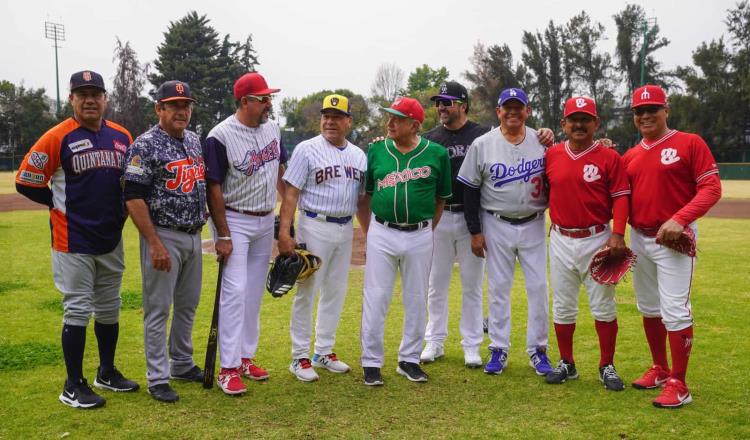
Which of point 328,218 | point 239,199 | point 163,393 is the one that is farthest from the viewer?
point 328,218

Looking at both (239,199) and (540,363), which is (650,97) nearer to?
(540,363)

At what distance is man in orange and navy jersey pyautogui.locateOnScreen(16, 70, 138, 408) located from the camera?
13.8ft

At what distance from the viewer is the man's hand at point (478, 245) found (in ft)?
16.6

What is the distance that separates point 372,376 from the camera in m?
4.77

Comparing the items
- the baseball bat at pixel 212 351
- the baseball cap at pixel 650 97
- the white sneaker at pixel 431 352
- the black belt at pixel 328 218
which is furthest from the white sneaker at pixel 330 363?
the baseball cap at pixel 650 97

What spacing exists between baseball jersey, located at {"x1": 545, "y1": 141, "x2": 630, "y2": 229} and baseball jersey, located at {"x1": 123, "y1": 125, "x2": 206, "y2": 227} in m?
2.55

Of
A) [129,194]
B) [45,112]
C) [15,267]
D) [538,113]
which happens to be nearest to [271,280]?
[129,194]

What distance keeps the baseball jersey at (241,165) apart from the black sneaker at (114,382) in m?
1.42

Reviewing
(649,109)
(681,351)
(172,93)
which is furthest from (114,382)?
(649,109)

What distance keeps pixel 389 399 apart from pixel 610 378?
5.24 feet

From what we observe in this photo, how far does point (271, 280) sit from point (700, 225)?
13.9m

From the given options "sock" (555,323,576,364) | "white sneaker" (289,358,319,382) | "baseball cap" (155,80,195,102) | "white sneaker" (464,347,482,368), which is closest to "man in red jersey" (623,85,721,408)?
"sock" (555,323,576,364)

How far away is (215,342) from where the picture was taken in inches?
184

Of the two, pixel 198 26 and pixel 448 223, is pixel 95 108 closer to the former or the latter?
pixel 448 223
